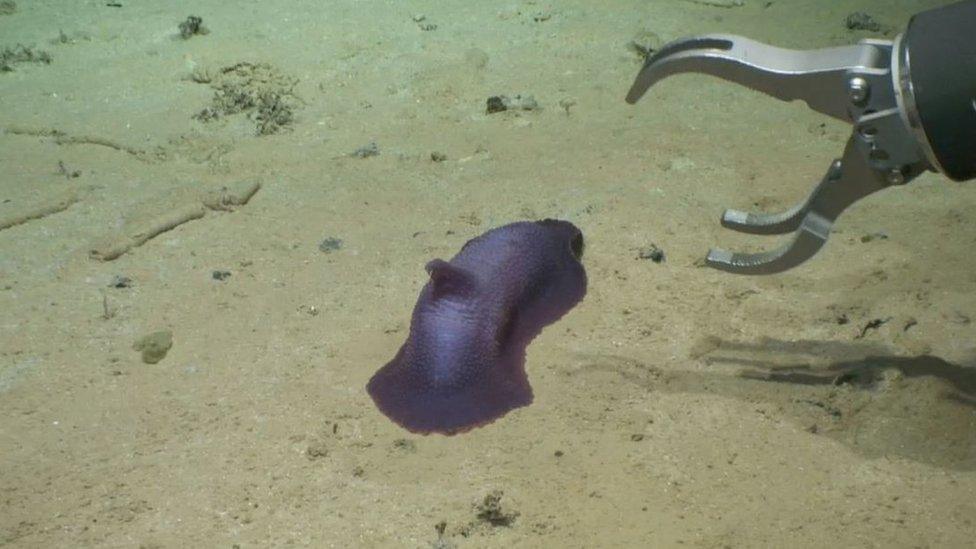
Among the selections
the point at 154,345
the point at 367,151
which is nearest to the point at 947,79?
the point at 154,345

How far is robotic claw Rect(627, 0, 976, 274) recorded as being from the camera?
61.7 inches

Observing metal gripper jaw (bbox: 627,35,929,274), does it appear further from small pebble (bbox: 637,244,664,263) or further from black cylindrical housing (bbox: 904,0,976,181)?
small pebble (bbox: 637,244,664,263)

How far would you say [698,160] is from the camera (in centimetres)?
333

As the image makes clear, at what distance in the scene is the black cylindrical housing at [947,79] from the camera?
1550mm

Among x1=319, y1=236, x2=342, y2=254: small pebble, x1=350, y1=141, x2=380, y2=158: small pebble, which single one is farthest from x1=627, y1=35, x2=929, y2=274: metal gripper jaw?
x1=350, y1=141, x2=380, y2=158: small pebble

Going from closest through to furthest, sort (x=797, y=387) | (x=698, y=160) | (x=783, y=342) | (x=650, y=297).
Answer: (x=797, y=387) → (x=783, y=342) → (x=650, y=297) → (x=698, y=160)

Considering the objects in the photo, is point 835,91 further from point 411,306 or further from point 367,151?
point 367,151

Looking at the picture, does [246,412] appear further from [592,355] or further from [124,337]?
[592,355]

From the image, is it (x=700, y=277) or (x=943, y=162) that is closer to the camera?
(x=943, y=162)

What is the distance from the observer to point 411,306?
2.69 meters

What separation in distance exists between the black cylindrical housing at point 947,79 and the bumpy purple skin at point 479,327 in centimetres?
114

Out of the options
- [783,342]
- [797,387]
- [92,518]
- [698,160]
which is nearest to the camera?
[92,518]

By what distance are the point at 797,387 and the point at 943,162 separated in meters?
0.79

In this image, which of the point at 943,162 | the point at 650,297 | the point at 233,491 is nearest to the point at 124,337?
the point at 233,491
